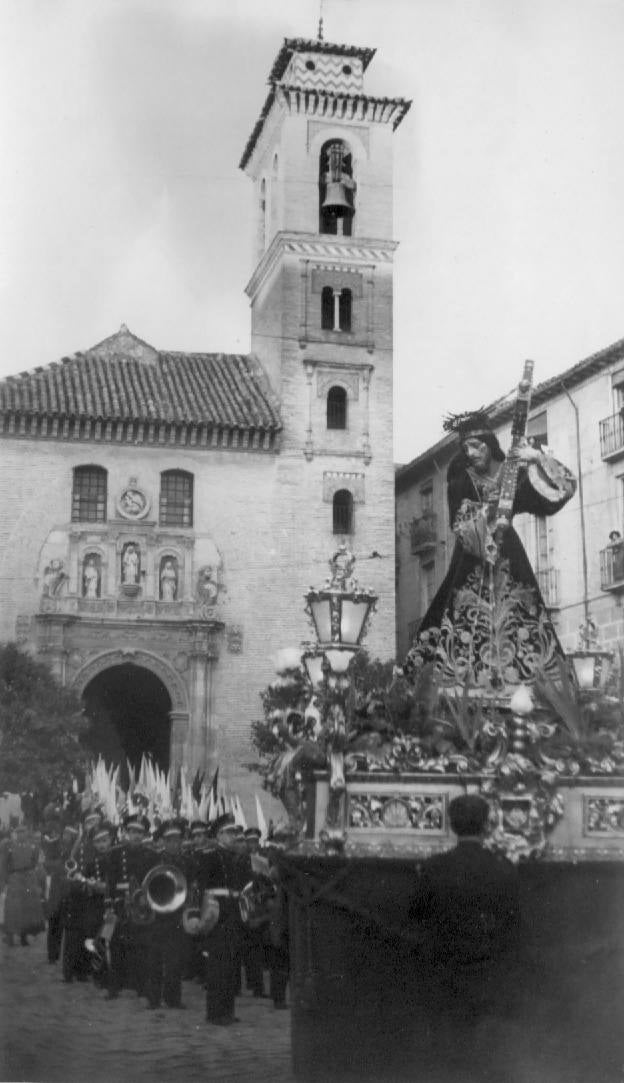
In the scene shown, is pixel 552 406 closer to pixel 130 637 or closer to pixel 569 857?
pixel 130 637

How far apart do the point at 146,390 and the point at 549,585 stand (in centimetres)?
1086

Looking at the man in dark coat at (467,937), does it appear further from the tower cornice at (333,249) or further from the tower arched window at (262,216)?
the tower arched window at (262,216)

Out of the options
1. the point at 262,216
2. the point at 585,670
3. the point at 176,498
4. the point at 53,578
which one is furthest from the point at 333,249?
the point at 585,670

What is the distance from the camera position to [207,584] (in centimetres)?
2422

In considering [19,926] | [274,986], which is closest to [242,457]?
[19,926]

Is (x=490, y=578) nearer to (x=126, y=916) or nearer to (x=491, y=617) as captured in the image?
(x=491, y=617)

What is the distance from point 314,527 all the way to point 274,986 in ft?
49.8

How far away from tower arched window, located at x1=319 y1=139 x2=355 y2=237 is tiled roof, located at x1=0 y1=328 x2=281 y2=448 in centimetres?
329

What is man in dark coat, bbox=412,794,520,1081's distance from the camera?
638 centimetres

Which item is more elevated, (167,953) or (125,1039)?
(167,953)

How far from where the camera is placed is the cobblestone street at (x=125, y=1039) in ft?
24.0

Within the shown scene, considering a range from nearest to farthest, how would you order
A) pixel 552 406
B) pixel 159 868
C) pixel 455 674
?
pixel 455 674 < pixel 159 868 < pixel 552 406

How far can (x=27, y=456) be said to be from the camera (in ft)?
82.1

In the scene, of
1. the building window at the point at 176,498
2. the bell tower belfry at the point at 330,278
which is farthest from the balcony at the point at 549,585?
the building window at the point at 176,498
